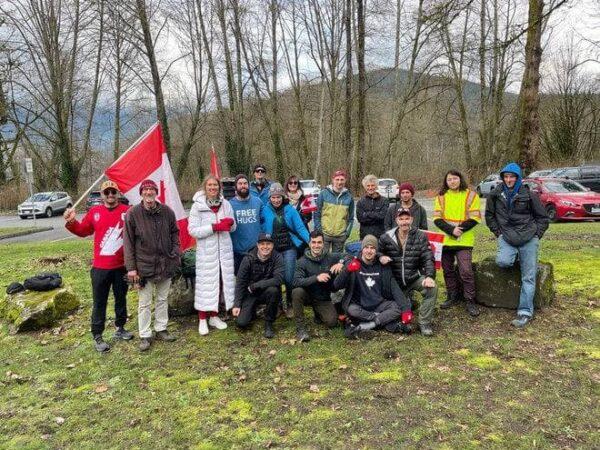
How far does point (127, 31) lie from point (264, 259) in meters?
21.1

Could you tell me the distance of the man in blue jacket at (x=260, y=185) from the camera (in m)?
6.69

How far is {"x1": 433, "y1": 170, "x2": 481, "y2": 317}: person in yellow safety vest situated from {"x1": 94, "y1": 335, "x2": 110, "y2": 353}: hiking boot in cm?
422

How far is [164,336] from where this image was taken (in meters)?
5.63

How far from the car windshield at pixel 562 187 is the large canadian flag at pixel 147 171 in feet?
47.0

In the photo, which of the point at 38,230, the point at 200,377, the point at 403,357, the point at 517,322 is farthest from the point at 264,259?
the point at 38,230

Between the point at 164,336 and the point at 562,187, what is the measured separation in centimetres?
1565

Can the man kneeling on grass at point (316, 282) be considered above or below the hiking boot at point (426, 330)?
above

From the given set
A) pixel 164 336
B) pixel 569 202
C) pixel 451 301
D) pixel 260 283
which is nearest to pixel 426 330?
pixel 451 301

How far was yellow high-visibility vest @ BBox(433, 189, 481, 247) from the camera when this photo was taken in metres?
5.72

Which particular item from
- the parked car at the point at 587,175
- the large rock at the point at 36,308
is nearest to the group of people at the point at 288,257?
the large rock at the point at 36,308

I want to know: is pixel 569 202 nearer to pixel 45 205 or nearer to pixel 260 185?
pixel 260 185

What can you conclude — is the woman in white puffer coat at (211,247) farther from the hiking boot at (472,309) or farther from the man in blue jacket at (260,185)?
the hiking boot at (472,309)

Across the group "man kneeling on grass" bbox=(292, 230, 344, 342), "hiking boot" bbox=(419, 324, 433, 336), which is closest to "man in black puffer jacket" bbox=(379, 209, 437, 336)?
"hiking boot" bbox=(419, 324, 433, 336)

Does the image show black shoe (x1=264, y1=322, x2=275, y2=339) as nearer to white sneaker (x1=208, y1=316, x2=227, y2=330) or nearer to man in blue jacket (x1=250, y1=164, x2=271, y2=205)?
white sneaker (x1=208, y1=316, x2=227, y2=330)
